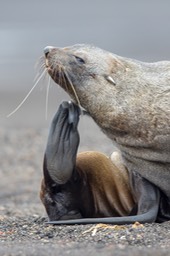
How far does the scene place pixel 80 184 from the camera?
10.7 meters

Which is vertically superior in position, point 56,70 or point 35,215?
point 56,70

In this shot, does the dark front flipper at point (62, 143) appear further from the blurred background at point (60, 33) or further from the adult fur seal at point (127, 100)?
the blurred background at point (60, 33)

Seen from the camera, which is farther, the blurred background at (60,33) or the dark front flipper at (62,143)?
the blurred background at (60,33)

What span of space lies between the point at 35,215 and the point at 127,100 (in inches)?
89.3

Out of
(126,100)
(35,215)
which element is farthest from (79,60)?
(35,215)

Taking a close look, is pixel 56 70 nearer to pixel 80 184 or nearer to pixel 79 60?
pixel 79 60

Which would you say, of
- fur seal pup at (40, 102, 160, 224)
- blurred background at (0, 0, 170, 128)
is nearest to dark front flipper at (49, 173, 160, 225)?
fur seal pup at (40, 102, 160, 224)

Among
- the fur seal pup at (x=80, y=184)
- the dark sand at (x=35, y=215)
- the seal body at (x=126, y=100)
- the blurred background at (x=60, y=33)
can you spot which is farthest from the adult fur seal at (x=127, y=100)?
the blurred background at (x=60, y=33)

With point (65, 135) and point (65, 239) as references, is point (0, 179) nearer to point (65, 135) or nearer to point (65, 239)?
point (65, 135)

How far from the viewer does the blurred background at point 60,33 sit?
2189 cm

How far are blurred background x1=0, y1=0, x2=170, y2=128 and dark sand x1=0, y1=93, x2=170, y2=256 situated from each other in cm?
37

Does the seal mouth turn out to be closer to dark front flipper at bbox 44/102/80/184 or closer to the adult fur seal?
the adult fur seal

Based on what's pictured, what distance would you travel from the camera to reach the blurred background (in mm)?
21891

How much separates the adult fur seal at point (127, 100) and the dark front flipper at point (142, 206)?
0.06 m
